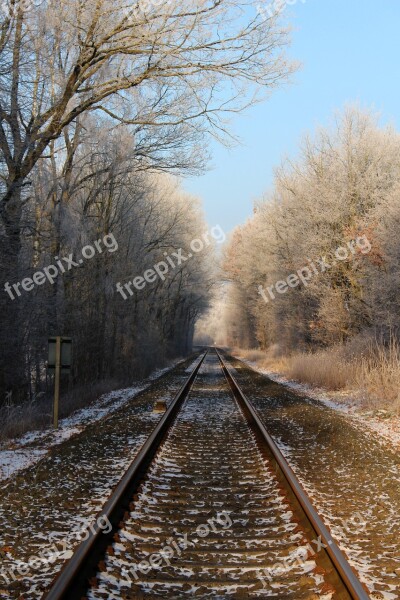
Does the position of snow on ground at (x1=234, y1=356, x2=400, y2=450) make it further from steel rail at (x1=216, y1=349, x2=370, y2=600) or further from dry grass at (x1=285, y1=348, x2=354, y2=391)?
steel rail at (x1=216, y1=349, x2=370, y2=600)

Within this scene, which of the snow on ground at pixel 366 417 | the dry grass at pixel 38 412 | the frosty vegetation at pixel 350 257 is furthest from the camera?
the frosty vegetation at pixel 350 257

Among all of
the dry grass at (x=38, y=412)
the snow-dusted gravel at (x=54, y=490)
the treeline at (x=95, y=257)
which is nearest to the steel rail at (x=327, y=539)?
the snow-dusted gravel at (x=54, y=490)

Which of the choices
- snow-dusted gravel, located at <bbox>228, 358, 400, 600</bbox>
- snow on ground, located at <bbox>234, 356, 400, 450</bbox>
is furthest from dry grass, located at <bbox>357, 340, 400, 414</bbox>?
snow-dusted gravel, located at <bbox>228, 358, 400, 600</bbox>

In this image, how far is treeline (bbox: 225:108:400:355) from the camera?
20.8m

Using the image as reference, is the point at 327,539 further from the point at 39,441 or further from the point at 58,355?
the point at 58,355

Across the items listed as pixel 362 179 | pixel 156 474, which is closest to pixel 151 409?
pixel 156 474

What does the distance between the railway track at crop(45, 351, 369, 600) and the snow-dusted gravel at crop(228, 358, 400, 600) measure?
278mm

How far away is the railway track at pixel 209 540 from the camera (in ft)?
12.6

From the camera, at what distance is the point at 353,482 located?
6.87 metres

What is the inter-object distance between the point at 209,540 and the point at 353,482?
2733mm

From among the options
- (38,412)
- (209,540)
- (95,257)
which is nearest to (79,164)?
(95,257)

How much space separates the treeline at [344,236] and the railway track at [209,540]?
13.6m

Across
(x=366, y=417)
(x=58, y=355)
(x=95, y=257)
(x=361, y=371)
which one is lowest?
(x=366, y=417)

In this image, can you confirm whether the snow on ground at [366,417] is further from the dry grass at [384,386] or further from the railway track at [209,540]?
the railway track at [209,540]
